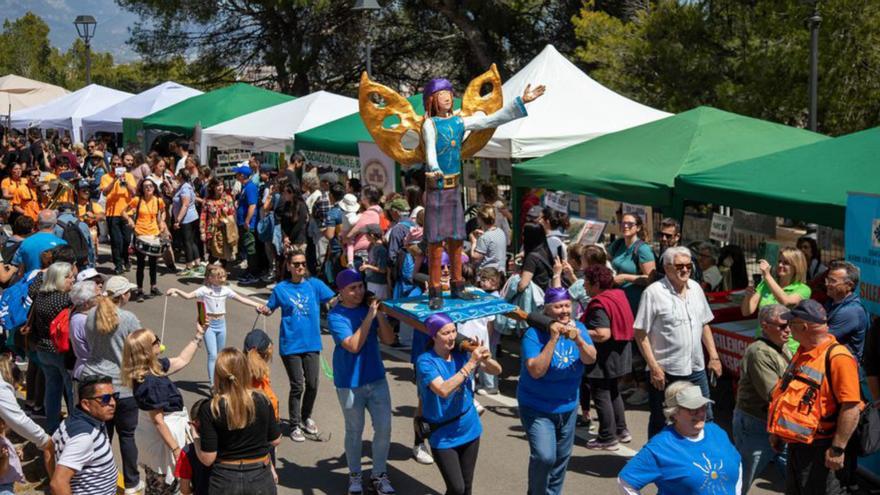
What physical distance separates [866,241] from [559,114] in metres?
6.60

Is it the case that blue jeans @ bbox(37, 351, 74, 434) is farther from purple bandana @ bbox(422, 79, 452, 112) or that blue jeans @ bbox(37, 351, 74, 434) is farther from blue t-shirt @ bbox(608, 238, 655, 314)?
blue t-shirt @ bbox(608, 238, 655, 314)

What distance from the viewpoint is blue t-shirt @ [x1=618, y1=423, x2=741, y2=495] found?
15.2 feet

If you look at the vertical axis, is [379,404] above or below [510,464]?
above

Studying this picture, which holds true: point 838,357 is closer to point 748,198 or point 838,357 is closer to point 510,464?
point 510,464

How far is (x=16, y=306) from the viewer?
8.21 meters

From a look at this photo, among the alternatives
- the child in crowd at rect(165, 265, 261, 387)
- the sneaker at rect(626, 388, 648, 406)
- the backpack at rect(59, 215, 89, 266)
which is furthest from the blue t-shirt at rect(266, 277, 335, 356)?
the backpack at rect(59, 215, 89, 266)

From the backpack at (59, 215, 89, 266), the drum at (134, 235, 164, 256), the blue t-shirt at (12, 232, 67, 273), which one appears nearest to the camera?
the blue t-shirt at (12, 232, 67, 273)

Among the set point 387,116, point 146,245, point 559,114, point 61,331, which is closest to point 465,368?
point 387,116

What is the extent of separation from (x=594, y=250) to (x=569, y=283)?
1.04 meters

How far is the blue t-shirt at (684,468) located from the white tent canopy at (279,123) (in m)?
13.4

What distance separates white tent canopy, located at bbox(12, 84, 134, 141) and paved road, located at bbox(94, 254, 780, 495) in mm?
18919

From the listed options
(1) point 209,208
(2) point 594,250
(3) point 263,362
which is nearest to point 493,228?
(2) point 594,250

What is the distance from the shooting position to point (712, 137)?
1040 centimetres

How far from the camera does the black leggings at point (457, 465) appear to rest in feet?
18.9
